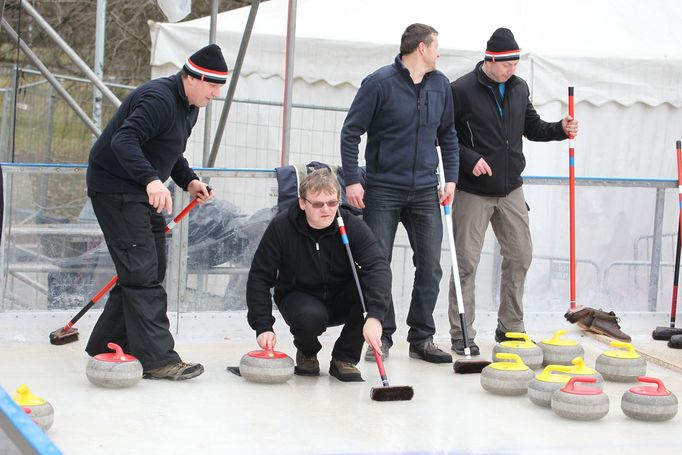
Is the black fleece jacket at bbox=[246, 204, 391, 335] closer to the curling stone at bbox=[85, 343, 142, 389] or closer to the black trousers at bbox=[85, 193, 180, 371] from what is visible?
the black trousers at bbox=[85, 193, 180, 371]

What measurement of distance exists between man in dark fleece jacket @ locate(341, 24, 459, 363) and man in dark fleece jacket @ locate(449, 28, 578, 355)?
0.24 m

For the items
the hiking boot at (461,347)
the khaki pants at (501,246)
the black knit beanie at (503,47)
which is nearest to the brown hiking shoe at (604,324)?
the khaki pants at (501,246)

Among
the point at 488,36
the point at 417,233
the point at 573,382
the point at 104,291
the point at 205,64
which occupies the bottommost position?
the point at 573,382

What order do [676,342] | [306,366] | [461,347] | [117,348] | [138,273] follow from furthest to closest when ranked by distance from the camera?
1. [676,342]
2. [461,347]
3. [306,366]
4. [138,273]
5. [117,348]

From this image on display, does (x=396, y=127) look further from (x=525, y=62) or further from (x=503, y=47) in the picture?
(x=525, y=62)

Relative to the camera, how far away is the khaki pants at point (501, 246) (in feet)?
21.0

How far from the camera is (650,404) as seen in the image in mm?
4957

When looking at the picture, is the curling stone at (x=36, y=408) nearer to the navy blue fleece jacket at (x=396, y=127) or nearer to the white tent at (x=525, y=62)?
the navy blue fleece jacket at (x=396, y=127)

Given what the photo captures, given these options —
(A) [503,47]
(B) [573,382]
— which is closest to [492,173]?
(A) [503,47]

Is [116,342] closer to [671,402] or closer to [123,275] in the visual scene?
[123,275]

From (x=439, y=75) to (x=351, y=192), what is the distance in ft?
2.61

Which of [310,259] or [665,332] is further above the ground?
[310,259]

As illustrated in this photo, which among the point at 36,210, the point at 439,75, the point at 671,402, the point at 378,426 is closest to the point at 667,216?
the point at 439,75

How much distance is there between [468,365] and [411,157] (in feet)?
3.63
